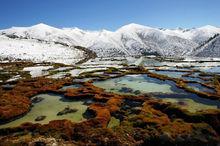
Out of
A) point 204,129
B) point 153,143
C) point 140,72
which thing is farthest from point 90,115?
point 140,72

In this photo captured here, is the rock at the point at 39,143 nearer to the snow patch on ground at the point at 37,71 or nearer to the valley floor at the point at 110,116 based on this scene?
the valley floor at the point at 110,116

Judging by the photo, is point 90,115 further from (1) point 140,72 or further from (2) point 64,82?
(1) point 140,72

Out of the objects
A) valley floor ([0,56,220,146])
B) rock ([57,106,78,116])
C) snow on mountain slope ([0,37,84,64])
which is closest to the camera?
valley floor ([0,56,220,146])

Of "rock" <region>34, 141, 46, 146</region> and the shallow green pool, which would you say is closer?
"rock" <region>34, 141, 46, 146</region>

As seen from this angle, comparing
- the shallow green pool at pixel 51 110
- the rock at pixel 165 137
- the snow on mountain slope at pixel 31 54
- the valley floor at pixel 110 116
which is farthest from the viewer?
the snow on mountain slope at pixel 31 54

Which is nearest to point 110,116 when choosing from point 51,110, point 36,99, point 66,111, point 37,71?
point 66,111

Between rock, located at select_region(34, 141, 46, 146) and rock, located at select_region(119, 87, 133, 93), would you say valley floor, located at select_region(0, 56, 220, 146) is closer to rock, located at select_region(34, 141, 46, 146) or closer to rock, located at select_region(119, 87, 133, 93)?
rock, located at select_region(119, 87, 133, 93)

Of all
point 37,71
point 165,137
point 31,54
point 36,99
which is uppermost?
point 31,54

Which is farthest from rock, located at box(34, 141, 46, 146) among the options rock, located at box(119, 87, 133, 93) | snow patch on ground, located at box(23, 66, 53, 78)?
snow patch on ground, located at box(23, 66, 53, 78)

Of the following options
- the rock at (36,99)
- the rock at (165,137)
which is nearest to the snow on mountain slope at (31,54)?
the rock at (36,99)

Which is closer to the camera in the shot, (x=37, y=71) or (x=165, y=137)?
(x=165, y=137)

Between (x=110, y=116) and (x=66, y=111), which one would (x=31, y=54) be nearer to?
(x=66, y=111)
